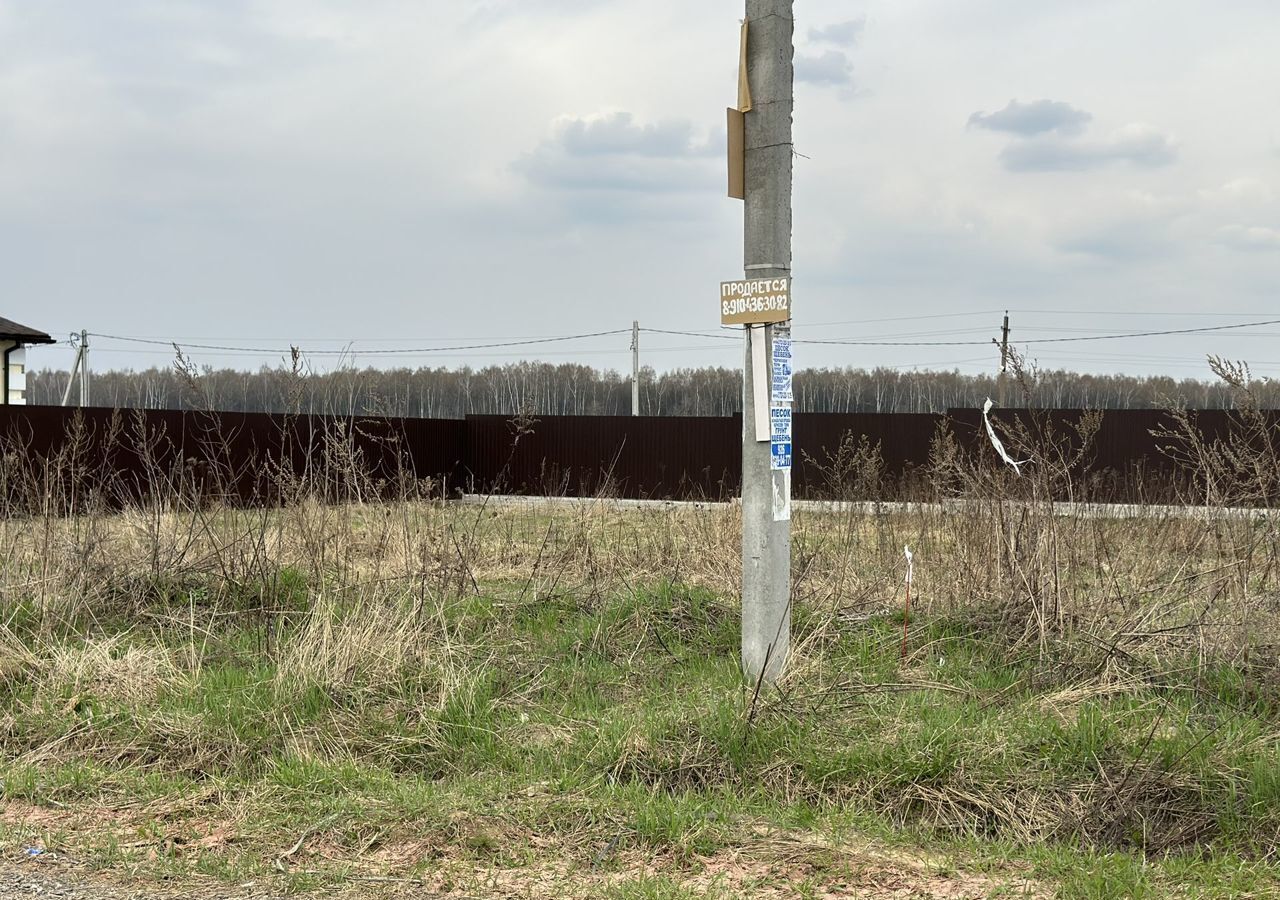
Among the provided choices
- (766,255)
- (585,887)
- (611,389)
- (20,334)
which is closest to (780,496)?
(766,255)

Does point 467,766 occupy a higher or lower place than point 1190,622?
lower

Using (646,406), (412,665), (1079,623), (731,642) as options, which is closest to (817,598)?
(731,642)

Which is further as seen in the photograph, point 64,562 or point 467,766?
point 64,562

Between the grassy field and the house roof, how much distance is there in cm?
1778

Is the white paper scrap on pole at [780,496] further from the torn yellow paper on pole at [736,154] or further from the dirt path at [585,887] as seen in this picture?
the dirt path at [585,887]

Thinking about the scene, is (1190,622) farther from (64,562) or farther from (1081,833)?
(64,562)

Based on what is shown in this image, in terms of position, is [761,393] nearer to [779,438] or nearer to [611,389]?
[779,438]

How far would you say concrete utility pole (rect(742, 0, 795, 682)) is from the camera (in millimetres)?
5438

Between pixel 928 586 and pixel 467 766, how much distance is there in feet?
11.8

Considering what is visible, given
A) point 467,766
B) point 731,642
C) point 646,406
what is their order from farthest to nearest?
point 646,406 → point 731,642 → point 467,766

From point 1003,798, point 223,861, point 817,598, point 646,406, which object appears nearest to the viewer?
point 223,861

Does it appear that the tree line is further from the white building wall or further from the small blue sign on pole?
the small blue sign on pole

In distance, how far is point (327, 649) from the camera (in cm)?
579

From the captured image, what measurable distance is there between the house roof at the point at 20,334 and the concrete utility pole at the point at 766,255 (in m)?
22.7
